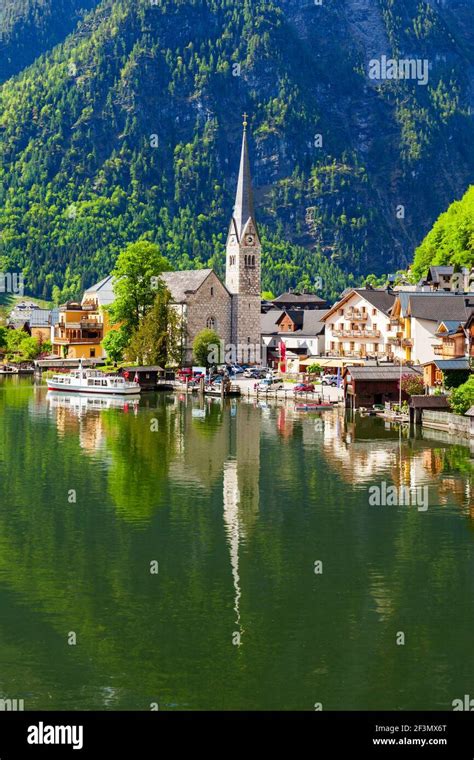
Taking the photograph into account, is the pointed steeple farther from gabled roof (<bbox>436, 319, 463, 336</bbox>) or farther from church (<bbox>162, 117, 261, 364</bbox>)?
gabled roof (<bbox>436, 319, 463, 336</bbox>)

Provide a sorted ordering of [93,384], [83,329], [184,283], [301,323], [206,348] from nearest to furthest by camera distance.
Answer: [93,384] → [206,348] → [184,283] → [301,323] → [83,329]

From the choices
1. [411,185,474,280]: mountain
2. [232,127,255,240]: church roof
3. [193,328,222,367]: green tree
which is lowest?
[193,328,222,367]: green tree

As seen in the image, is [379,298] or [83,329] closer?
[379,298]

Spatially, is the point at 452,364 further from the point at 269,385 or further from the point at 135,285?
the point at 135,285

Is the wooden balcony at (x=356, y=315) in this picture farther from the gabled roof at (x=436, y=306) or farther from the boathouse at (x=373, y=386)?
the boathouse at (x=373, y=386)

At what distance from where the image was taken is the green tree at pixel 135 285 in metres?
125

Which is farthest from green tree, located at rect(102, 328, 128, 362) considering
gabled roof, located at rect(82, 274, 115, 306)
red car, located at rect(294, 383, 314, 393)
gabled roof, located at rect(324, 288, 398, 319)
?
red car, located at rect(294, 383, 314, 393)

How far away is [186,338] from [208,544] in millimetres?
89982

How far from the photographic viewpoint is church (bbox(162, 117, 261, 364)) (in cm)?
13400

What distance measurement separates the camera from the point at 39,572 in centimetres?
3847

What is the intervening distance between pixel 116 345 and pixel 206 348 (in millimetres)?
9908

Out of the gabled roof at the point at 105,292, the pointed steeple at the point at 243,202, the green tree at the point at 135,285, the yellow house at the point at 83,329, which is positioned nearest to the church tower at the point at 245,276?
the pointed steeple at the point at 243,202

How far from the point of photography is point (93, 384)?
110 meters

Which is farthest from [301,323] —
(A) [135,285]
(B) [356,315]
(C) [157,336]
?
(C) [157,336]
